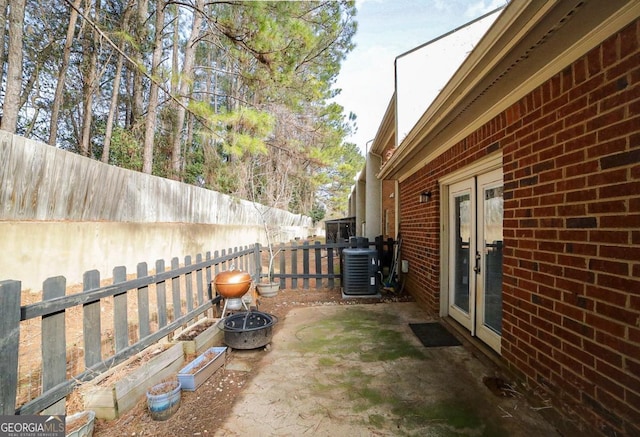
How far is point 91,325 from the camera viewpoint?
6.85 feet

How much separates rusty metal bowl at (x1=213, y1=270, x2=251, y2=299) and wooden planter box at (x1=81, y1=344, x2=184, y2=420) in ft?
3.65

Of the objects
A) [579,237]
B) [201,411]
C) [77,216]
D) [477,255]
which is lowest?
[201,411]

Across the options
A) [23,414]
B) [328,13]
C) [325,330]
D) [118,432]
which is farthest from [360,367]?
[328,13]

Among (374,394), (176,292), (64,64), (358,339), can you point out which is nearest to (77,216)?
(176,292)

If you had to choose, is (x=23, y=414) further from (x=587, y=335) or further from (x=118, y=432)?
(x=587, y=335)

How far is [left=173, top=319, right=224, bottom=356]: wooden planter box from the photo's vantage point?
2876 mm

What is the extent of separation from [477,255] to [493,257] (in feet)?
0.94

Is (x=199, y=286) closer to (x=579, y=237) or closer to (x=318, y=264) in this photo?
(x=318, y=264)

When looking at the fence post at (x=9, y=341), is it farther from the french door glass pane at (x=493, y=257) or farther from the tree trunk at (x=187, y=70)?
the tree trunk at (x=187, y=70)

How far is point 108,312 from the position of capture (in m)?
4.59

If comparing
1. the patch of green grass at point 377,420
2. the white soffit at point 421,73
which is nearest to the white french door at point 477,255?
the patch of green grass at point 377,420

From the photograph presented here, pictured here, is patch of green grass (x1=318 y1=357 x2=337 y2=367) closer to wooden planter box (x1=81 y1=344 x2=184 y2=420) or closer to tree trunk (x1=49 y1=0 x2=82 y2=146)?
wooden planter box (x1=81 y1=344 x2=184 y2=420)

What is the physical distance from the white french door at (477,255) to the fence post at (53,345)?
3.63 m

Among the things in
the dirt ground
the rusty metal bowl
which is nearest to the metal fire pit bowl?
the dirt ground
